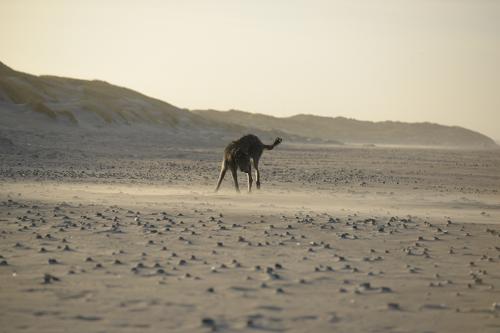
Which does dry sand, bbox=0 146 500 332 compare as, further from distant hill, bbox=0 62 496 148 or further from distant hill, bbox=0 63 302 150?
distant hill, bbox=0 63 302 150

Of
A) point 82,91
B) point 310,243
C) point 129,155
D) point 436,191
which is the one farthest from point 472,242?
point 82,91

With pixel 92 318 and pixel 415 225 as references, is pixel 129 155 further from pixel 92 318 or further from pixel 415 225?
pixel 92 318

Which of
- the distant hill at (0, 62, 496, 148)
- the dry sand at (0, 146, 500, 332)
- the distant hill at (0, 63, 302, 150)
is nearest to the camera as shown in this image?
the dry sand at (0, 146, 500, 332)

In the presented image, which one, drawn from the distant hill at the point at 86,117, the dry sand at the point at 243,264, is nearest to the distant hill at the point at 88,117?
the distant hill at the point at 86,117

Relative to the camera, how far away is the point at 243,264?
33.4 ft

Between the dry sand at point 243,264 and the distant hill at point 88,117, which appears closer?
the dry sand at point 243,264

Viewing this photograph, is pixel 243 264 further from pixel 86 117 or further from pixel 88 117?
pixel 88 117

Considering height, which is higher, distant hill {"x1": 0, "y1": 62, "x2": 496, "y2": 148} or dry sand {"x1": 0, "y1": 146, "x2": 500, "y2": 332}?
distant hill {"x1": 0, "y1": 62, "x2": 496, "y2": 148}

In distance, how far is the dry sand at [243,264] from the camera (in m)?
7.43

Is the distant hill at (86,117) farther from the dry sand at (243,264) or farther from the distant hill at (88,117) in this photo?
the dry sand at (243,264)

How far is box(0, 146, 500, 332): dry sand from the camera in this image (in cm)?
743

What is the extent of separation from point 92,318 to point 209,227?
6757mm

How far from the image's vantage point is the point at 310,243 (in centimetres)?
1221

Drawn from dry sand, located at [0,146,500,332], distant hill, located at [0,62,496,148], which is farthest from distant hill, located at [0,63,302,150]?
dry sand, located at [0,146,500,332]
